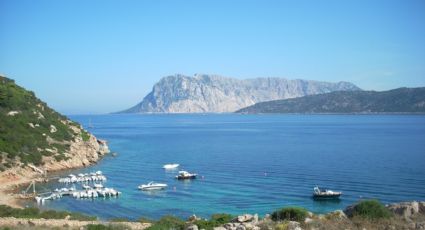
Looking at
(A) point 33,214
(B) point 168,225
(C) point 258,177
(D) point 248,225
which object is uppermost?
(D) point 248,225

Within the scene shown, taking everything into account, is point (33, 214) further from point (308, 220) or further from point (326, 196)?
point (326, 196)

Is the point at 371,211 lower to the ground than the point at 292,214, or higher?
higher

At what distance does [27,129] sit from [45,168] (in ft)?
36.2

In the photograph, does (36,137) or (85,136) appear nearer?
(36,137)

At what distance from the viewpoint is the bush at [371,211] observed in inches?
792

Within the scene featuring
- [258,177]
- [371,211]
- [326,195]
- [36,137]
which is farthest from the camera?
[36,137]

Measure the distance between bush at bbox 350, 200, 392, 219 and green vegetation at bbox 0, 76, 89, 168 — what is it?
51698 millimetres

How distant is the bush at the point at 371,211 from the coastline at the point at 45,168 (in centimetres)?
3528

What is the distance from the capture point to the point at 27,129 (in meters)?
76.1

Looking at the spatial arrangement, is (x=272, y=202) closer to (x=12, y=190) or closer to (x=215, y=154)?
(x=12, y=190)

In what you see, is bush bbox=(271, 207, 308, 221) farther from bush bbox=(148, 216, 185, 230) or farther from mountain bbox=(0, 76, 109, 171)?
mountain bbox=(0, 76, 109, 171)

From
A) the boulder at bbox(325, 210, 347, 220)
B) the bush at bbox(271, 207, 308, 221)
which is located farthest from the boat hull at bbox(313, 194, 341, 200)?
the bush at bbox(271, 207, 308, 221)

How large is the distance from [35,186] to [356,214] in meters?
47.9

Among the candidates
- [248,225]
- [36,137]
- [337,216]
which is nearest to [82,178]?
[36,137]
